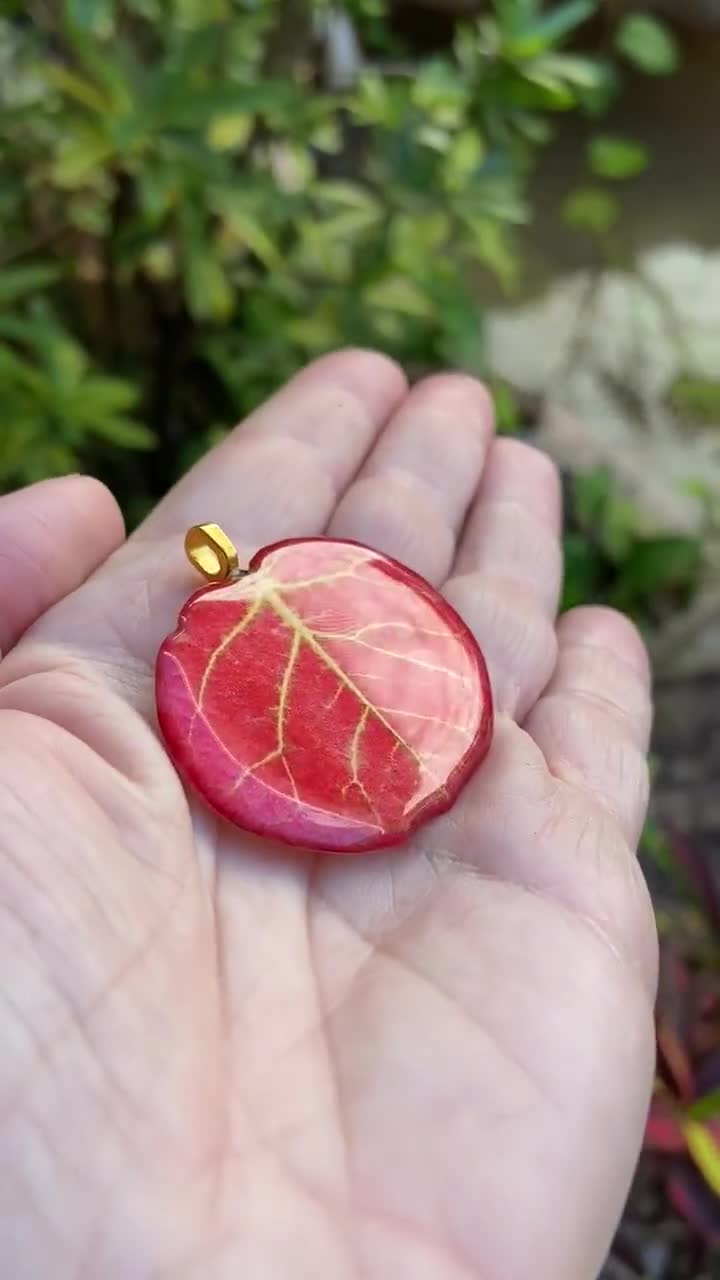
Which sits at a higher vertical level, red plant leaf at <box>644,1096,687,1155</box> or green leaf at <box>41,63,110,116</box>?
green leaf at <box>41,63,110,116</box>

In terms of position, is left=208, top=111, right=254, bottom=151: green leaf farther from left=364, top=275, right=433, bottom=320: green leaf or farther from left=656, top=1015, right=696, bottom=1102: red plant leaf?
left=656, top=1015, right=696, bottom=1102: red plant leaf

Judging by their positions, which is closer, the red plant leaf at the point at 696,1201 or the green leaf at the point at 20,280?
the red plant leaf at the point at 696,1201

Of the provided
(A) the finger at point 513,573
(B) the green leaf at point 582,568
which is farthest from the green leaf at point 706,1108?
(B) the green leaf at point 582,568

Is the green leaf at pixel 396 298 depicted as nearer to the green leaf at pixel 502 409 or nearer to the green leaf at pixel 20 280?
the green leaf at pixel 502 409

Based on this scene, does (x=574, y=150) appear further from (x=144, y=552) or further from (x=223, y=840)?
(x=223, y=840)

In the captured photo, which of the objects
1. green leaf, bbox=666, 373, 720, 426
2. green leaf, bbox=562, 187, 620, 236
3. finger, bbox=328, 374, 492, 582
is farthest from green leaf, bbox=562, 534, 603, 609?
green leaf, bbox=562, 187, 620, 236

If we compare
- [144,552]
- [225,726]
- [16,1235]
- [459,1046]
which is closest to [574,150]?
[144,552]

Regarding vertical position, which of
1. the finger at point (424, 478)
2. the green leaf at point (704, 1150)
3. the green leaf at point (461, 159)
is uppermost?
the green leaf at point (461, 159)
